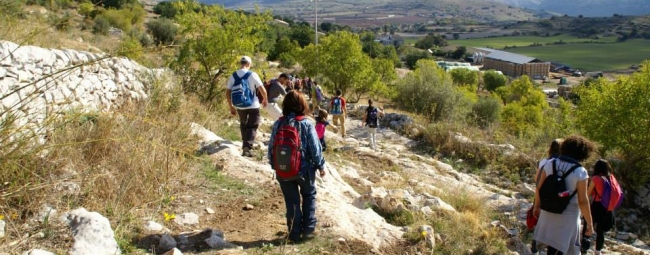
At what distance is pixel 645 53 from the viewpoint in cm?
10212

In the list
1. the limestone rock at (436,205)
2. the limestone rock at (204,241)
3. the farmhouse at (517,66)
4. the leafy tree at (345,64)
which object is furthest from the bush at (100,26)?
the farmhouse at (517,66)

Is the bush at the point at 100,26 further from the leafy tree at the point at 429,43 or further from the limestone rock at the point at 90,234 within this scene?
the leafy tree at the point at 429,43

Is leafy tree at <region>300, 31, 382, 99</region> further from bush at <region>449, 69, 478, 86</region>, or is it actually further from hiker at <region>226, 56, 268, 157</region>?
bush at <region>449, 69, 478, 86</region>

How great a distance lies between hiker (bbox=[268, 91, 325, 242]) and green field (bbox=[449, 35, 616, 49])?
133 m

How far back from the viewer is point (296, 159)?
13.1ft

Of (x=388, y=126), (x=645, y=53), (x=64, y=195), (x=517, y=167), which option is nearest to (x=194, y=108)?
(x=64, y=195)

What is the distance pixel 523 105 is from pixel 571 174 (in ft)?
134

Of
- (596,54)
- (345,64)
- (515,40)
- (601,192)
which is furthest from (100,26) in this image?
(515,40)

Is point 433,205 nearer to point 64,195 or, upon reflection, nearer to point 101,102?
point 64,195

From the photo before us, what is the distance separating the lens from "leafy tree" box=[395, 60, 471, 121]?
2097cm

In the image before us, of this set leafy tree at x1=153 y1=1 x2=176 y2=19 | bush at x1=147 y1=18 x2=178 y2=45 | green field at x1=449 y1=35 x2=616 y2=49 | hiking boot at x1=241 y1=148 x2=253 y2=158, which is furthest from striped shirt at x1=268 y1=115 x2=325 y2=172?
green field at x1=449 y1=35 x2=616 y2=49

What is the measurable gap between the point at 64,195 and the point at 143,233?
811mm

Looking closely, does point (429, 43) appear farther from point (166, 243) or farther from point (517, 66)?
point (166, 243)

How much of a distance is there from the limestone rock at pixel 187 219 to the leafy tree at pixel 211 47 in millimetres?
6148
